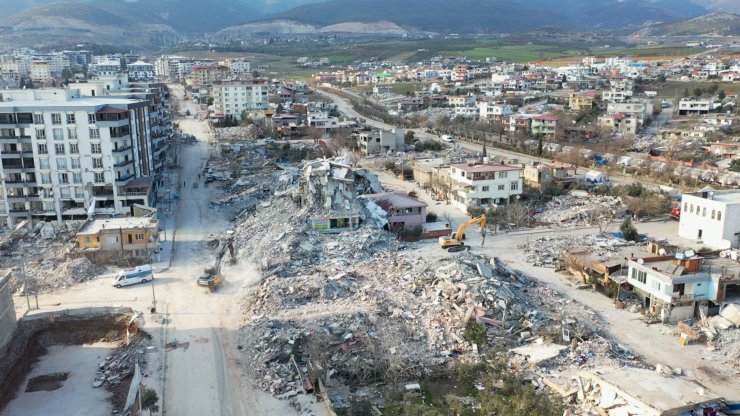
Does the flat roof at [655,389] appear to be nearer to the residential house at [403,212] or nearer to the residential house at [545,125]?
the residential house at [403,212]

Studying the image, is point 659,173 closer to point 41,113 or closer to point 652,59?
point 41,113

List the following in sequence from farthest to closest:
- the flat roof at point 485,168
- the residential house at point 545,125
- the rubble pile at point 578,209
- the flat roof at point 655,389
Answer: the residential house at point 545,125 < the flat roof at point 485,168 < the rubble pile at point 578,209 < the flat roof at point 655,389

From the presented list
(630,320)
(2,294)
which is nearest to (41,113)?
(2,294)

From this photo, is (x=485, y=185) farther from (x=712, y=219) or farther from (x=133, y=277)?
(x=133, y=277)

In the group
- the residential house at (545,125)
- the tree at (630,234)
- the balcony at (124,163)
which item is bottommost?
the tree at (630,234)

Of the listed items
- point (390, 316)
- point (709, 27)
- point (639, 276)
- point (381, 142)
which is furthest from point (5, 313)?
point (709, 27)

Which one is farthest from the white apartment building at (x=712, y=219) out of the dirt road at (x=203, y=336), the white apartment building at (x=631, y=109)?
the white apartment building at (x=631, y=109)
